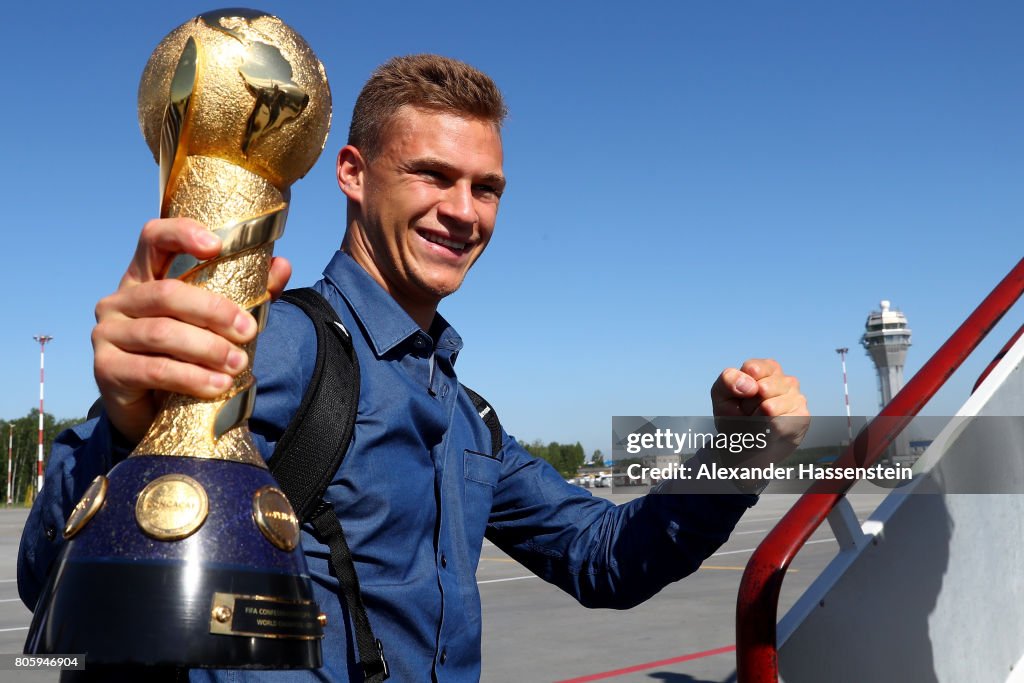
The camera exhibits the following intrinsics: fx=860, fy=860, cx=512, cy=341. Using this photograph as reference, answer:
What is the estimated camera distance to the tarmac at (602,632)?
629cm

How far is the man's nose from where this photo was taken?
5.16 feet

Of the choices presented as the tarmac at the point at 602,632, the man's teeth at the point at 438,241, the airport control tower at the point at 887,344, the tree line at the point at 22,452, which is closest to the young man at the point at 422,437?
the man's teeth at the point at 438,241

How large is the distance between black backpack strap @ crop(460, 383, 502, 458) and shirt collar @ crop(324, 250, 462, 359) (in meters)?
0.35

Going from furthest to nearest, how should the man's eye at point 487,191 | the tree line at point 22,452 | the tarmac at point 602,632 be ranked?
the tree line at point 22,452 → the tarmac at point 602,632 → the man's eye at point 487,191

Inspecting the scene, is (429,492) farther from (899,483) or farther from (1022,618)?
(1022,618)

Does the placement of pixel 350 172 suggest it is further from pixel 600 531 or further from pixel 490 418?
pixel 600 531

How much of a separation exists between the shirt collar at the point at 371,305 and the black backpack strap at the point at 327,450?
7.4 inches

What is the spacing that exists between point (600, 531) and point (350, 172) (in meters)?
0.92

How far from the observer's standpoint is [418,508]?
1406mm

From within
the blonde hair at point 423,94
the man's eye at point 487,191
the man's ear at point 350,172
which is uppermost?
the blonde hair at point 423,94

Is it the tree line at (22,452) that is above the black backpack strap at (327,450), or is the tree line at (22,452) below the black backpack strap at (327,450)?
above

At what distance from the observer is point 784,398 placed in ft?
4.17

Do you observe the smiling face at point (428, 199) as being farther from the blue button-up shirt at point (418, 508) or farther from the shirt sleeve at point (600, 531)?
the shirt sleeve at point (600, 531)

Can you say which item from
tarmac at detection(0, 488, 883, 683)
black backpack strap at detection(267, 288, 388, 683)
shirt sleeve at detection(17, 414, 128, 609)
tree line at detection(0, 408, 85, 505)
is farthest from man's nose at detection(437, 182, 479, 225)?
tree line at detection(0, 408, 85, 505)
